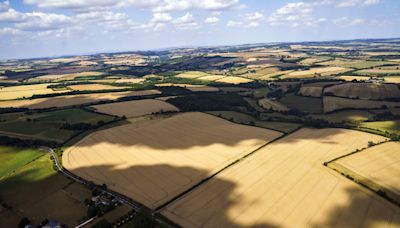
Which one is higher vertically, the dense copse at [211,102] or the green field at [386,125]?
the dense copse at [211,102]

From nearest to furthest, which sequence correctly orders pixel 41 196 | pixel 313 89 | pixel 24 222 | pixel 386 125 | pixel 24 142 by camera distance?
pixel 24 222
pixel 41 196
pixel 24 142
pixel 386 125
pixel 313 89

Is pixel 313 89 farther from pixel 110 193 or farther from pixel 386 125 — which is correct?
pixel 110 193

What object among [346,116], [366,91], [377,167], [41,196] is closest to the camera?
[41,196]

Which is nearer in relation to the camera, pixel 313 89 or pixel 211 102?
pixel 211 102

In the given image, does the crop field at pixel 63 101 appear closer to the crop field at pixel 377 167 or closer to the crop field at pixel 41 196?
the crop field at pixel 41 196

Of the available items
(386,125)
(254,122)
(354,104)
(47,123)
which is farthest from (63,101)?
(386,125)

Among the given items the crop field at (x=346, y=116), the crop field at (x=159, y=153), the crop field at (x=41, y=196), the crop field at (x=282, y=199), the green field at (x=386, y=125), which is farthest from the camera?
the crop field at (x=346, y=116)

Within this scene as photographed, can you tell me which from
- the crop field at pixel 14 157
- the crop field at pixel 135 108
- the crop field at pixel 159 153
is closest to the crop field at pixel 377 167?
the crop field at pixel 159 153
